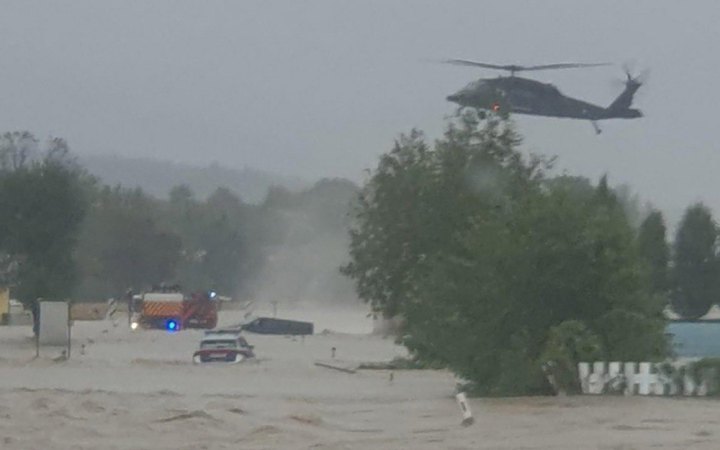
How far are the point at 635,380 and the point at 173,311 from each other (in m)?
57.6

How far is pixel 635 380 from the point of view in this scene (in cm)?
2752

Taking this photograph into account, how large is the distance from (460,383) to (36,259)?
142ft

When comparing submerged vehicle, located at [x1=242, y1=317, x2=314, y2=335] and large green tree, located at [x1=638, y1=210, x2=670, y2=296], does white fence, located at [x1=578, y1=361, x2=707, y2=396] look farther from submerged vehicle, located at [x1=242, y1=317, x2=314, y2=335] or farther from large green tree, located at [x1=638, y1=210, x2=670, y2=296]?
submerged vehicle, located at [x1=242, y1=317, x2=314, y2=335]

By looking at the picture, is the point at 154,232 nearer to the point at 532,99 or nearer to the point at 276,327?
the point at 276,327

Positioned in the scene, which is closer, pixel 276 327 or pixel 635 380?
pixel 635 380

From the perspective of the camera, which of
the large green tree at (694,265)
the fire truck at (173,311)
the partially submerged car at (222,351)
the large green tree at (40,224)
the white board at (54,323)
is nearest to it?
the partially submerged car at (222,351)

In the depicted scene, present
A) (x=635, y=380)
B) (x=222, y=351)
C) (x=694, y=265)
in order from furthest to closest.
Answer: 1. (x=694, y=265)
2. (x=222, y=351)
3. (x=635, y=380)

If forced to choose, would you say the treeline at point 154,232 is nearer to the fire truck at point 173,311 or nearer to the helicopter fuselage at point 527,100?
the fire truck at point 173,311

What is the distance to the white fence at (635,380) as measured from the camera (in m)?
27.1

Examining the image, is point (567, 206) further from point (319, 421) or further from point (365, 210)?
point (365, 210)

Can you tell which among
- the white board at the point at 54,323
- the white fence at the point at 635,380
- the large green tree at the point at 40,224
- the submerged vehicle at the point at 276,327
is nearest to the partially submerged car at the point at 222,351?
the white board at the point at 54,323

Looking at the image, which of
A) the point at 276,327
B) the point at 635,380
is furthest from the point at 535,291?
the point at 276,327

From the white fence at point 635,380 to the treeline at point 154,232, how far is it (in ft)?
160

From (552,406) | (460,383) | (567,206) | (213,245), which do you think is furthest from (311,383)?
(213,245)
